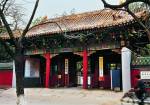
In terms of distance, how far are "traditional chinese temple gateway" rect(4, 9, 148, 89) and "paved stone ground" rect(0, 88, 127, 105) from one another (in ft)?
4.42

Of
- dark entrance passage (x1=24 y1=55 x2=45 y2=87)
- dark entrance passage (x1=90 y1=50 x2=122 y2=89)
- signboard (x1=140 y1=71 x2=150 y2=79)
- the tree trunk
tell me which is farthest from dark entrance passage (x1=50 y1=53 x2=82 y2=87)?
the tree trunk

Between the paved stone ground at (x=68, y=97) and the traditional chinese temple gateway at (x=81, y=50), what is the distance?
1.35 m

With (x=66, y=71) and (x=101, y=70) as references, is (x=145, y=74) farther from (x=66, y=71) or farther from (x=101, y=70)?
(x=66, y=71)

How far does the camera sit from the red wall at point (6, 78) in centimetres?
3044

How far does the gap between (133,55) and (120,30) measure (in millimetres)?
1644

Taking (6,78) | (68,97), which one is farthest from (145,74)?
(6,78)

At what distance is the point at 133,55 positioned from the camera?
908 inches

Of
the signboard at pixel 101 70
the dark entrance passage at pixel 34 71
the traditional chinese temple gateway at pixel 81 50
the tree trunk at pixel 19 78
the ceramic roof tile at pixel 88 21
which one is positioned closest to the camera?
the tree trunk at pixel 19 78

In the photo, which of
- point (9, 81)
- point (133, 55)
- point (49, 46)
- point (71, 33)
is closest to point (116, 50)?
point (133, 55)

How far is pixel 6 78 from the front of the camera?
30625mm

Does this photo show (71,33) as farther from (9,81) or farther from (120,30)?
(9,81)

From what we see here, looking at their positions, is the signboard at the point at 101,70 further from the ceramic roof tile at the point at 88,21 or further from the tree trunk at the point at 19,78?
the tree trunk at the point at 19,78

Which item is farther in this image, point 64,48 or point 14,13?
point 64,48

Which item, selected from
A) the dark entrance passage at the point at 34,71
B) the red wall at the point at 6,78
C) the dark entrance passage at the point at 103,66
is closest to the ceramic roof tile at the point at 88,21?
the dark entrance passage at the point at 103,66
